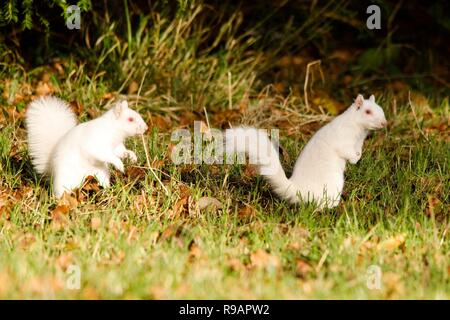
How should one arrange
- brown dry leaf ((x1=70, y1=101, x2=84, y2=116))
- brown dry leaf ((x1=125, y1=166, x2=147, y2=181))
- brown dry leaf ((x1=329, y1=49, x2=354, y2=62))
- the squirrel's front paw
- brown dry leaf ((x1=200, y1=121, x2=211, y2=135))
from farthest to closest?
brown dry leaf ((x1=329, y1=49, x2=354, y2=62)) < brown dry leaf ((x1=70, y1=101, x2=84, y2=116)) < brown dry leaf ((x1=200, y1=121, x2=211, y2=135)) < brown dry leaf ((x1=125, y1=166, x2=147, y2=181)) < the squirrel's front paw

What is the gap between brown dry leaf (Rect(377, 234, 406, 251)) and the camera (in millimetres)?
3779

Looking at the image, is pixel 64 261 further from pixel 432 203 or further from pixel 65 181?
pixel 432 203

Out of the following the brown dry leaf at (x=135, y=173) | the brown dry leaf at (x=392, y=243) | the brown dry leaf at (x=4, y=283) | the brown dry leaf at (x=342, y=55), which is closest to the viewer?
the brown dry leaf at (x=4, y=283)

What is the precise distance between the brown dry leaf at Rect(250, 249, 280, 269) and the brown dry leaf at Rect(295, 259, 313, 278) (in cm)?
8

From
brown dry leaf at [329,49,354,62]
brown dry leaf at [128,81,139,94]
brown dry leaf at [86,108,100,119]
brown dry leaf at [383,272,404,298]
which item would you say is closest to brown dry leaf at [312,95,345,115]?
brown dry leaf at [329,49,354,62]

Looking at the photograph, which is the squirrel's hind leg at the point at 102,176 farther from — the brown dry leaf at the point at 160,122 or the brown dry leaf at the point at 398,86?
the brown dry leaf at the point at 398,86

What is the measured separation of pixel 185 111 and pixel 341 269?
9.58ft

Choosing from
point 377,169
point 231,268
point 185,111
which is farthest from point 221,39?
point 231,268

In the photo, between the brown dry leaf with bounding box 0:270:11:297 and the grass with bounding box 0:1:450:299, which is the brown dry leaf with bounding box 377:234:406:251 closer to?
the grass with bounding box 0:1:450:299

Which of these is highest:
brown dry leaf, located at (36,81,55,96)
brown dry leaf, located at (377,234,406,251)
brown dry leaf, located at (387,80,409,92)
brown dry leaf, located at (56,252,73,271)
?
brown dry leaf, located at (387,80,409,92)

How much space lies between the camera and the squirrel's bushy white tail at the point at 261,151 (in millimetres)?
4000

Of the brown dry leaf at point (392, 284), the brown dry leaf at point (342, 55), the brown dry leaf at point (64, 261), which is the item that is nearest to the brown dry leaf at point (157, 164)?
the brown dry leaf at point (64, 261)

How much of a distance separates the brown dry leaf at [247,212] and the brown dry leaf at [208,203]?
121 millimetres
